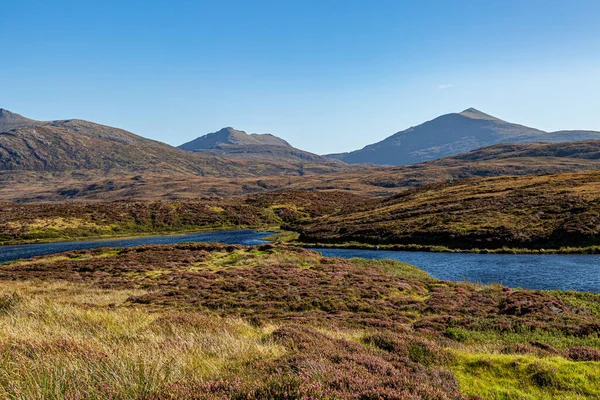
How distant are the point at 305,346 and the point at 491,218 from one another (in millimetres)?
66117

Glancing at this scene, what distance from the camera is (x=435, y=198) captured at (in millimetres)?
91500

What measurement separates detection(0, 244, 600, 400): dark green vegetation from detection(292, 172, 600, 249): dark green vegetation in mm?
31263

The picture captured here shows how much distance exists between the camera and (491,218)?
6631 cm

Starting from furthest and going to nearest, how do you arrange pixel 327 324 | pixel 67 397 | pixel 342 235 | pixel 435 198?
pixel 435 198 < pixel 342 235 < pixel 327 324 < pixel 67 397

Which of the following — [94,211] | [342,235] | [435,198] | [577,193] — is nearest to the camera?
[577,193]

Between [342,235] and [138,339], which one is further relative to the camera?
[342,235]

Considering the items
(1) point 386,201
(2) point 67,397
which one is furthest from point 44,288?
(1) point 386,201

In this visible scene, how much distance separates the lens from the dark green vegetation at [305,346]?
21.6 ft

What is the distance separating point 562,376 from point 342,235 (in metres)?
68.5

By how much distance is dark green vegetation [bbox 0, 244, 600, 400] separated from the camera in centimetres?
659

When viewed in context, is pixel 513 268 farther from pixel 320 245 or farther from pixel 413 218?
pixel 320 245

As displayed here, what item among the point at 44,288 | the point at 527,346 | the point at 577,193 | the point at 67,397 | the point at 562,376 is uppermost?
the point at 577,193

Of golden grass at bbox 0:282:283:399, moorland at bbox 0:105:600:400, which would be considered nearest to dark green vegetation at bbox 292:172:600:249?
moorland at bbox 0:105:600:400

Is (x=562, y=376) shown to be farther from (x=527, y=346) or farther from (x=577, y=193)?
(x=577, y=193)
